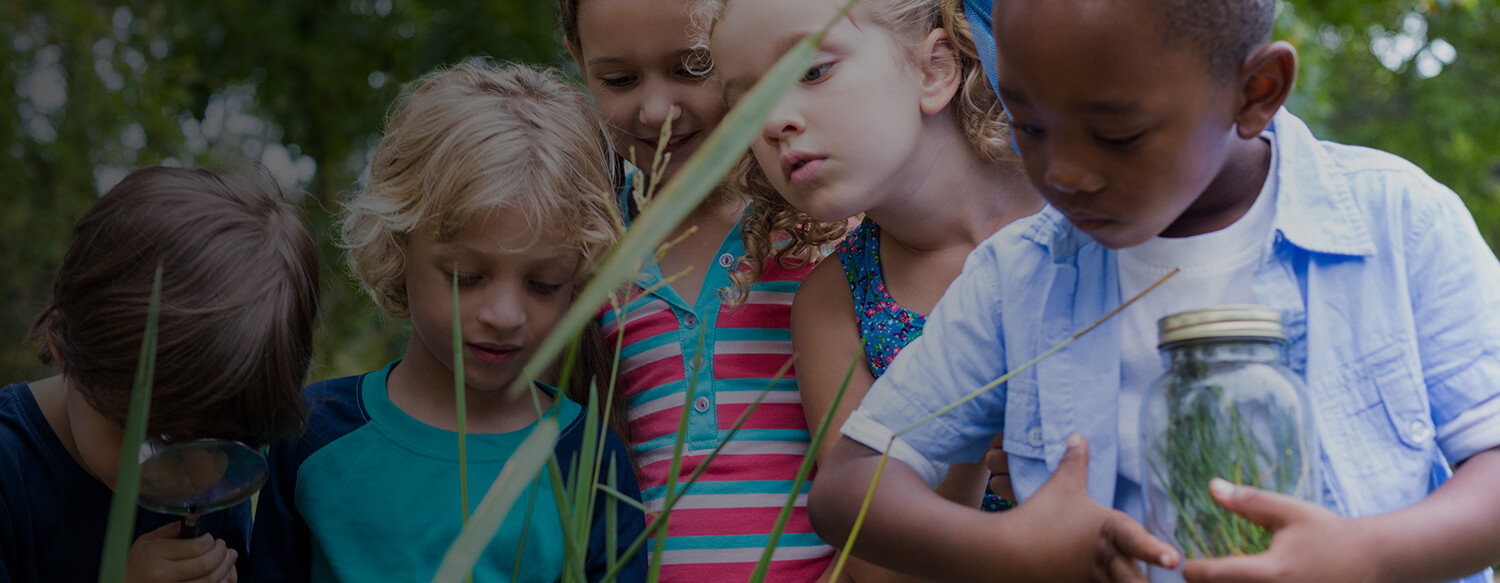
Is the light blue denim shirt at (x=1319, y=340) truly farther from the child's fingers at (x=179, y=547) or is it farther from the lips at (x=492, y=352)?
the child's fingers at (x=179, y=547)

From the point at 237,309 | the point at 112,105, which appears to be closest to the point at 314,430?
the point at 237,309

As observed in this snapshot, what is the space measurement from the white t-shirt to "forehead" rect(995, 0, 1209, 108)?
223 mm

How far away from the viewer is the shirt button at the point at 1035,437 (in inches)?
51.1

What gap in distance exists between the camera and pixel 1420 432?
115 centimetres

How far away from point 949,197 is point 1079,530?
0.87m

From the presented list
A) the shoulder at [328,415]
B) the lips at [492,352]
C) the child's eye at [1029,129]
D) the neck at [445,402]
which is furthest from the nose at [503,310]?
the child's eye at [1029,129]

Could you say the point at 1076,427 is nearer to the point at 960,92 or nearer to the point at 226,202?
the point at 960,92

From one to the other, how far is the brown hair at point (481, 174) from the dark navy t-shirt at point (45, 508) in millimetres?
536

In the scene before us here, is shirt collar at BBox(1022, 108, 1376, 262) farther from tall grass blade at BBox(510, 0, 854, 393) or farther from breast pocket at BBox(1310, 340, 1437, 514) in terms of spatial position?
tall grass blade at BBox(510, 0, 854, 393)

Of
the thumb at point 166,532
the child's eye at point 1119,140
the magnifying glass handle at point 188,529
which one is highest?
the child's eye at point 1119,140

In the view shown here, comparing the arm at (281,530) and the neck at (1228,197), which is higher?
the neck at (1228,197)

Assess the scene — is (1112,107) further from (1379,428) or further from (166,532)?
(166,532)

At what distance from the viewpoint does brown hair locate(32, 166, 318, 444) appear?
164 centimetres

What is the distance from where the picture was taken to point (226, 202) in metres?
1.82
